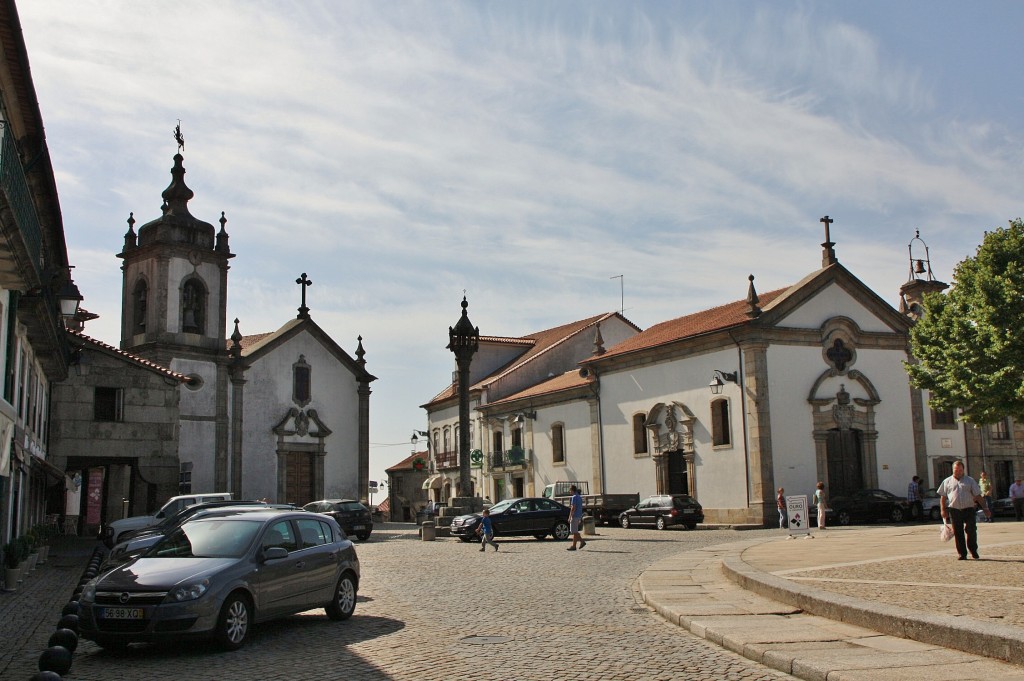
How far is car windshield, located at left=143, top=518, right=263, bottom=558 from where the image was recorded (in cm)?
1100

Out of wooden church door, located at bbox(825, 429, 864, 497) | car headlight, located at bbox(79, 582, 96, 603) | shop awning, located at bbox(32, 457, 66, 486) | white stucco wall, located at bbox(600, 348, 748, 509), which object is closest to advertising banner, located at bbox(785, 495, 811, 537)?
white stucco wall, located at bbox(600, 348, 748, 509)

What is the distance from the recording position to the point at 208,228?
4175 cm

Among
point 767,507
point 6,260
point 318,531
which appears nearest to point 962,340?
point 767,507

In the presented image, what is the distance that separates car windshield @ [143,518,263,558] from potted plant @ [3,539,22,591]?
20.4 feet

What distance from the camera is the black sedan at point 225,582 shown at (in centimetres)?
984

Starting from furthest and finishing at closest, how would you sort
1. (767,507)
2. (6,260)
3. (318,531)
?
(767,507), (6,260), (318,531)

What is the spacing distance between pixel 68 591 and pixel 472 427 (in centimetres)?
3894

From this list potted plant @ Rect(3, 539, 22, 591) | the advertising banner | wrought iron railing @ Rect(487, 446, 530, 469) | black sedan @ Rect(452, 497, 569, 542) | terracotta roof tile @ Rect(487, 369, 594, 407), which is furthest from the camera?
wrought iron railing @ Rect(487, 446, 530, 469)

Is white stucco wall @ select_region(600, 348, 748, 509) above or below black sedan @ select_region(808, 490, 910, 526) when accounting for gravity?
above

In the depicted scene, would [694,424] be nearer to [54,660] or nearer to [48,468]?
[48,468]

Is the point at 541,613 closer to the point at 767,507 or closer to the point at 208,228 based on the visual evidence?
the point at 767,507

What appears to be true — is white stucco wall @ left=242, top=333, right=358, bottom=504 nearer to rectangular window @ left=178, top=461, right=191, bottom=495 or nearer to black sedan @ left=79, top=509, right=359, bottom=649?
rectangular window @ left=178, top=461, right=191, bottom=495

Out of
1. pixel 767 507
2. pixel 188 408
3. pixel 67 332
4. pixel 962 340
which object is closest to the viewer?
pixel 67 332

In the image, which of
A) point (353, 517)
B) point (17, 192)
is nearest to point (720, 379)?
point (353, 517)
